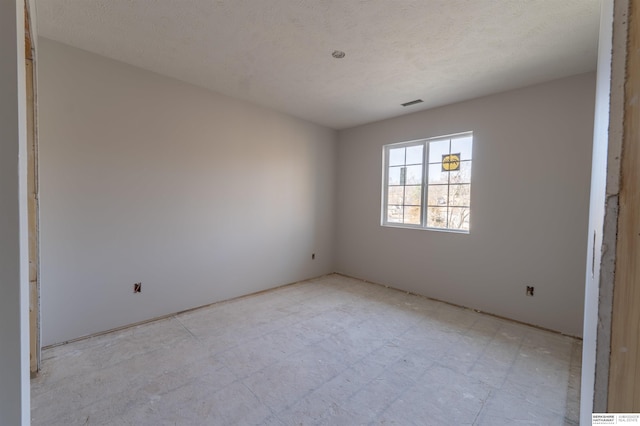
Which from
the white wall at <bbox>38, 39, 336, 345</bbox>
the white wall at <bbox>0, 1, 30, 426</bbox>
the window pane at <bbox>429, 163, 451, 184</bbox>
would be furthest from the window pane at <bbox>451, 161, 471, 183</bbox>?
the white wall at <bbox>0, 1, 30, 426</bbox>

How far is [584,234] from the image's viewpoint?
8.39ft

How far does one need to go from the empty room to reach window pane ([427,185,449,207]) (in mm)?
31

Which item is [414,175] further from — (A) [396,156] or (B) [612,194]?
(B) [612,194]

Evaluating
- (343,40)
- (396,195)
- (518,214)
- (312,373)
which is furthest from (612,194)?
(396,195)

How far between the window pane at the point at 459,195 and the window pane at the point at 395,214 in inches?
29.4

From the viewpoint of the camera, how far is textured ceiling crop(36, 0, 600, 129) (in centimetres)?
179

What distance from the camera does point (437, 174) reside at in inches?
143

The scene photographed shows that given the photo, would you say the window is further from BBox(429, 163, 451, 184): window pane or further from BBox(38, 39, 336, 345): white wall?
BBox(38, 39, 336, 345): white wall

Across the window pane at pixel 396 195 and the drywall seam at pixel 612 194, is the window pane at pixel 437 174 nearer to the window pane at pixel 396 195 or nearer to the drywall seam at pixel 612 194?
the window pane at pixel 396 195

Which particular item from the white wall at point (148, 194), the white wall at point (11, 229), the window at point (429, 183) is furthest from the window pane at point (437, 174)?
the white wall at point (11, 229)

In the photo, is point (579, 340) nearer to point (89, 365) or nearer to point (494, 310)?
point (494, 310)

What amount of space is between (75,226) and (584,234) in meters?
4.67

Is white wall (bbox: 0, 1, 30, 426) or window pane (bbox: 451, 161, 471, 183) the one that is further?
window pane (bbox: 451, 161, 471, 183)

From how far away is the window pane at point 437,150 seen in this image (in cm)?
354
